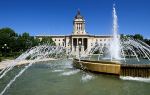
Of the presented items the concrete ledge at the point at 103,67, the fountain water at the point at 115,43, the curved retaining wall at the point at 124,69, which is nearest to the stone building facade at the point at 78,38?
the fountain water at the point at 115,43

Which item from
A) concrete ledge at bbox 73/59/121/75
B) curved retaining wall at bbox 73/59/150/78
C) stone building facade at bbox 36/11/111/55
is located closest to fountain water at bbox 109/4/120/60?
concrete ledge at bbox 73/59/121/75

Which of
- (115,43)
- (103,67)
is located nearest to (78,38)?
(115,43)

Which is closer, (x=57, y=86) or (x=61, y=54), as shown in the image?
(x=57, y=86)

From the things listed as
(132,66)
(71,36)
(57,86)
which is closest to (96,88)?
(57,86)

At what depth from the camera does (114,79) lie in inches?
746

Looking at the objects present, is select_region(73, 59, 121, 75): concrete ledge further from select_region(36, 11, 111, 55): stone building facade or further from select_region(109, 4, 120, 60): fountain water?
select_region(36, 11, 111, 55): stone building facade

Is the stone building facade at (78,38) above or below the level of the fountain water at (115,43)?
above

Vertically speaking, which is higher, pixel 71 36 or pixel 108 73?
pixel 71 36

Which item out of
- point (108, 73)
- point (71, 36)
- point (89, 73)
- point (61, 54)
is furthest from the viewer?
point (71, 36)

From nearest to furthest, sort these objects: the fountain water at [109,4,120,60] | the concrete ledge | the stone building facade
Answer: the concrete ledge < the fountain water at [109,4,120,60] < the stone building facade

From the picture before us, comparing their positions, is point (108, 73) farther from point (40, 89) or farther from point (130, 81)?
point (40, 89)

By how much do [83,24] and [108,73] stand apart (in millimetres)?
102892

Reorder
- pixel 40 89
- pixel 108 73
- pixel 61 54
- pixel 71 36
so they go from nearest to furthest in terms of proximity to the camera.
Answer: pixel 40 89
pixel 108 73
pixel 61 54
pixel 71 36

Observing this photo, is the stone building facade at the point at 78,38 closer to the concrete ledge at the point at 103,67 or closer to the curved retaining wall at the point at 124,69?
the concrete ledge at the point at 103,67
